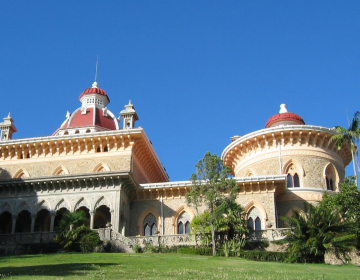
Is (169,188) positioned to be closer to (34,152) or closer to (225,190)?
(225,190)

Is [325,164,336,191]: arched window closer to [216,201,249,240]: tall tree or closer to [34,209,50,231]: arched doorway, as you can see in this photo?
[216,201,249,240]: tall tree

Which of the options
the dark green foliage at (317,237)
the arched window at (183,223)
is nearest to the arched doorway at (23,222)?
the arched window at (183,223)

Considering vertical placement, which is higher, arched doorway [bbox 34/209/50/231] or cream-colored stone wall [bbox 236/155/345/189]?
cream-colored stone wall [bbox 236/155/345/189]

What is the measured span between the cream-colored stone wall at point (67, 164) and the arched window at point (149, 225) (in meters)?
3.70

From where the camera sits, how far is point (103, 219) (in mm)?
34844

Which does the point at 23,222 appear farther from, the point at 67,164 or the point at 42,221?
the point at 67,164

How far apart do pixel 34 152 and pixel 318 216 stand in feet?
71.9

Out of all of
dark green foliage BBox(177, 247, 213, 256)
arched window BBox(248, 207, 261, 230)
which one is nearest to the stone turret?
dark green foliage BBox(177, 247, 213, 256)

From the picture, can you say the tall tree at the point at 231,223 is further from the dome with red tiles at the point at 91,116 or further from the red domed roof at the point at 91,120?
the red domed roof at the point at 91,120

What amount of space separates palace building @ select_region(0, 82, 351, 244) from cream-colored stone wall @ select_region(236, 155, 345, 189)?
0.07 m

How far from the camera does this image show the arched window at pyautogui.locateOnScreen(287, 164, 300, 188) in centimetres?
3512

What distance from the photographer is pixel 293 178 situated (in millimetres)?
35312

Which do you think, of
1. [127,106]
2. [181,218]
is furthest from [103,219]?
[127,106]

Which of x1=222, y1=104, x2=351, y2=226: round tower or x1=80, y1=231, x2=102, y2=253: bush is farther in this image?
x1=222, y1=104, x2=351, y2=226: round tower
